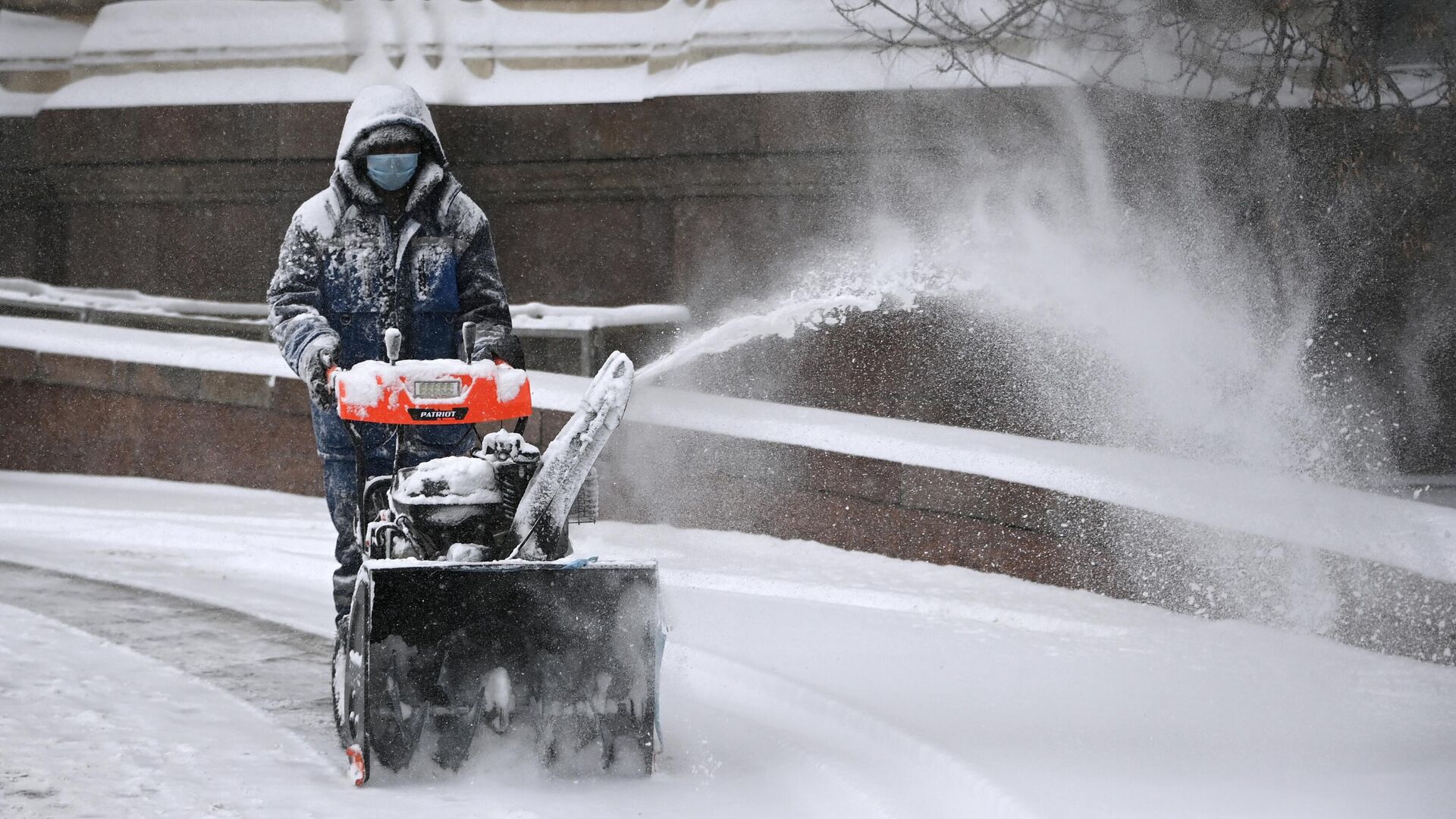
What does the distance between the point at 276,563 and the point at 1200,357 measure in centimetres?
459

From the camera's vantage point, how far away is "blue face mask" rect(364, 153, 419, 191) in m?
5.00

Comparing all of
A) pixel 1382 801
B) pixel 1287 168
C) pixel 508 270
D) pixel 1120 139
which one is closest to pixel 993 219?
pixel 1120 139

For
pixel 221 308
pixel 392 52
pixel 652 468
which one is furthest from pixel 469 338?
pixel 221 308

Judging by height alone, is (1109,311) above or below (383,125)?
below

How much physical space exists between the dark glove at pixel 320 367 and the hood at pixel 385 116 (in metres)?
0.60

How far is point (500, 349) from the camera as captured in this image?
502 centimetres

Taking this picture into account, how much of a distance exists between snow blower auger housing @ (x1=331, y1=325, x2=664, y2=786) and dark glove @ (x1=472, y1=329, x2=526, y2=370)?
308mm

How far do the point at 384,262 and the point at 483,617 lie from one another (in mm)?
1275

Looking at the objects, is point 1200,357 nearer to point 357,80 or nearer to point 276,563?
point 276,563

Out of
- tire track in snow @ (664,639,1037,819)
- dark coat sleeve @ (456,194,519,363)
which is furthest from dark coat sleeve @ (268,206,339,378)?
tire track in snow @ (664,639,1037,819)

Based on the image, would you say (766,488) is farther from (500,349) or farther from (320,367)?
(320,367)

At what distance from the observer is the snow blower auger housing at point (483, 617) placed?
14.2 feet

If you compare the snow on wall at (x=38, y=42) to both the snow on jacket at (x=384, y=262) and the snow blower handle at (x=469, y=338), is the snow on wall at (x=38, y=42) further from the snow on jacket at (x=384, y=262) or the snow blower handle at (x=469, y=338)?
the snow blower handle at (x=469, y=338)

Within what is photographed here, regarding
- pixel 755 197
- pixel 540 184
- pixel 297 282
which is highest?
pixel 540 184
